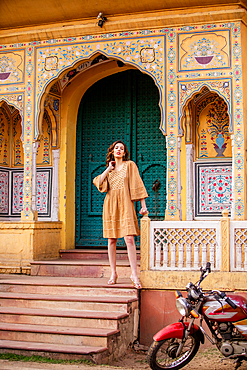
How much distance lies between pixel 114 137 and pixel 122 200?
10.4 ft

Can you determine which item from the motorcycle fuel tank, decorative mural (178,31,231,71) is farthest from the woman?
decorative mural (178,31,231,71)

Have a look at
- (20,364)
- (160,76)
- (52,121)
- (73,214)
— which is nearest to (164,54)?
(160,76)

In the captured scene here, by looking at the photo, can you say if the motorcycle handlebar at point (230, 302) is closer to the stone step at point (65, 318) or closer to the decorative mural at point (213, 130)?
the stone step at point (65, 318)

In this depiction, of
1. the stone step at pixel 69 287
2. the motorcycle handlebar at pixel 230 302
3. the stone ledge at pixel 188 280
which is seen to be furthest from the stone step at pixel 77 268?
the motorcycle handlebar at pixel 230 302

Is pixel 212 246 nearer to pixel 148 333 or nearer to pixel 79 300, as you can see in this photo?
pixel 148 333

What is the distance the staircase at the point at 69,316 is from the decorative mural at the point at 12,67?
11.4 ft

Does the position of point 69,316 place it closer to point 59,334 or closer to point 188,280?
point 59,334

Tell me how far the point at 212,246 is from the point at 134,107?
379cm

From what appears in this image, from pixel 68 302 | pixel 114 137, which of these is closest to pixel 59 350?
pixel 68 302

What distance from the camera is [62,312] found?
6.40m

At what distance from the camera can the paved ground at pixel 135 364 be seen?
5.21 metres

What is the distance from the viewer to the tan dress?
6652 millimetres

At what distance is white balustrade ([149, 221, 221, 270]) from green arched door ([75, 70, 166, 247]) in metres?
2.31

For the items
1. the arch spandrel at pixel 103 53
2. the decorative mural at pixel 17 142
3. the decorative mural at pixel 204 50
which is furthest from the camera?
the decorative mural at pixel 17 142
